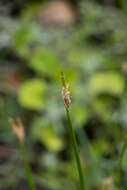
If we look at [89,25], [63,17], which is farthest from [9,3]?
[89,25]

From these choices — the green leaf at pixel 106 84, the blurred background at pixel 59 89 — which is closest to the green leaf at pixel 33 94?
the blurred background at pixel 59 89

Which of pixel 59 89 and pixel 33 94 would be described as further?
pixel 33 94

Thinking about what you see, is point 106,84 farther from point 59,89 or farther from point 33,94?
point 59,89

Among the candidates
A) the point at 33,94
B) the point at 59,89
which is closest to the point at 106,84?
the point at 33,94

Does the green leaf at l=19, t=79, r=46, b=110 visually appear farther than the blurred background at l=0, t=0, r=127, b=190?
Yes

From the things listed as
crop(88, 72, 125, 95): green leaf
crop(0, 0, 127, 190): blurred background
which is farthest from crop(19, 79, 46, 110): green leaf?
crop(88, 72, 125, 95): green leaf

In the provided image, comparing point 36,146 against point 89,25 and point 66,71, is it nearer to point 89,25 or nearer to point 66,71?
point 66,71

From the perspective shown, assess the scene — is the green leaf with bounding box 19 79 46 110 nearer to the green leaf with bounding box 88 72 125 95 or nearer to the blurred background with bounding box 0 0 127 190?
the blurred background with bounding box 0 0 127 190
